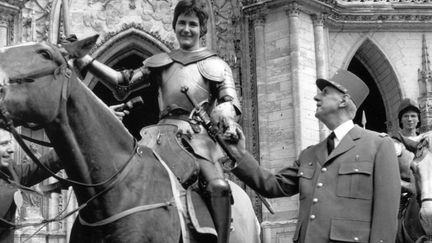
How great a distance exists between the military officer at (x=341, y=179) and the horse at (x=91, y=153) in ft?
2.08

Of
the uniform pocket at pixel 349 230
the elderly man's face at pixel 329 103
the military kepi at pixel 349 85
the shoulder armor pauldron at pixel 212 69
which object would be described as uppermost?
the shoulder armor pauldron at pixel 212 69

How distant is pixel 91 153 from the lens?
399 centimetres

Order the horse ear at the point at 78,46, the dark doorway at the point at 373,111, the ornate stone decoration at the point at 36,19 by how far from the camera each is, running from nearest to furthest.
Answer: the horse ear at the point at 78,46 → the ornate stone decoration at the point at 36,19 → the dark doorway at the point at 373,111

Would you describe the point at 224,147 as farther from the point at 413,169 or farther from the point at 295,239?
the point at 413,169

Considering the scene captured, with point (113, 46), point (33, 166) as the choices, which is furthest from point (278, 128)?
point (33, 166)

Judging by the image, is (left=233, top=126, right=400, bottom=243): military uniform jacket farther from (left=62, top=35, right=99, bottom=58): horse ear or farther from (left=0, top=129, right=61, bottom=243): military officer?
(left=0, top=129, right=61, bottom=243): military officer

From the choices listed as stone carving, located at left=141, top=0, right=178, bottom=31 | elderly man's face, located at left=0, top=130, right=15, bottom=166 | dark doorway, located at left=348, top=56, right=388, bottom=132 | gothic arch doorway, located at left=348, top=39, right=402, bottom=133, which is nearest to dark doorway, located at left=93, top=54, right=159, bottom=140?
stone carving, located at left=141, top=0, right=178, bottom=31

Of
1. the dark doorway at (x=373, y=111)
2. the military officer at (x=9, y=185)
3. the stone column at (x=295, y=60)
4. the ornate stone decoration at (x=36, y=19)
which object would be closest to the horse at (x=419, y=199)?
the military officer at (x=9, y=185)

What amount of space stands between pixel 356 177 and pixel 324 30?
1193 centimetres

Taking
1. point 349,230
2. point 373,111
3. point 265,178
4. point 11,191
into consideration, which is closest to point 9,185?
point 11,191

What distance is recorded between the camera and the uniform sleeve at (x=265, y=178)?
4.57 meters

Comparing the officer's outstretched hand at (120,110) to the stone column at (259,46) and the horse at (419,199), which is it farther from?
the stone column at (259,46)

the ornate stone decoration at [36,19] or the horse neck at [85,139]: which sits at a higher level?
the ornate stone decoration at [36,19]

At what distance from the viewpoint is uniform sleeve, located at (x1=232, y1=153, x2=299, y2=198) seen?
15.0ft
